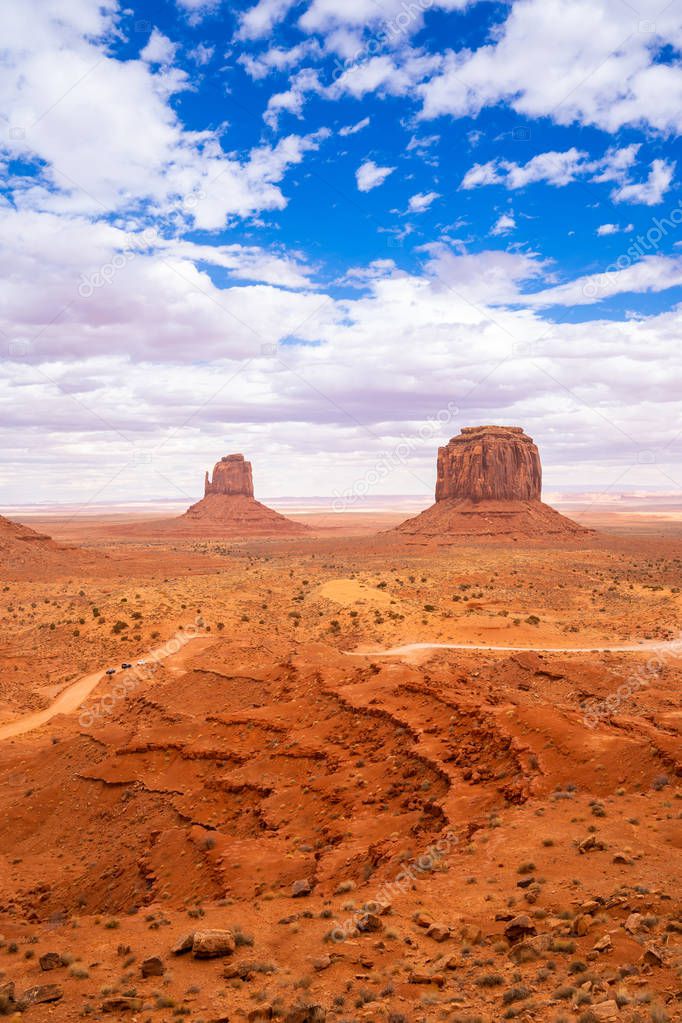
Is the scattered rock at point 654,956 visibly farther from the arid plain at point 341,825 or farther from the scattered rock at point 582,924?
the scattered rock at point 582,924

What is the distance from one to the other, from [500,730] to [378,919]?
27.5ft

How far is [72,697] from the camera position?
3391 centimetres

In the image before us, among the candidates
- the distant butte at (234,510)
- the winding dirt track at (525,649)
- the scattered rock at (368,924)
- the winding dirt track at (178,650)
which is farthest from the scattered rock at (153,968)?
the distant butte at (234,510)

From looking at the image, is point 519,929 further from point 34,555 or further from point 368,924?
point 34,555

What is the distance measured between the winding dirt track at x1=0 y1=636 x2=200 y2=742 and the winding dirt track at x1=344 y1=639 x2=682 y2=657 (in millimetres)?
10085

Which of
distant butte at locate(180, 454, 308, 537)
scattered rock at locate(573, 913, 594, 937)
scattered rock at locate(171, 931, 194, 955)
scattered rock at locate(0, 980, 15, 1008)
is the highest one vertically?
distant butte at locate(180, 454, 308, 537)

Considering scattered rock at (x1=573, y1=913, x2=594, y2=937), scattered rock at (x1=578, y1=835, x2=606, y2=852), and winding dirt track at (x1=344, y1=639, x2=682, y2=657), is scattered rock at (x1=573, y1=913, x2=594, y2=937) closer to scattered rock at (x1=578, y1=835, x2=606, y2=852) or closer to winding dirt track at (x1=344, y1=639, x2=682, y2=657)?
scattered rock at (x1=578, y1=835, x2=606, y2=852)

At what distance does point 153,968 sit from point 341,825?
23.2 ft

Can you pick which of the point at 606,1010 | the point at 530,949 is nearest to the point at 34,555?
the point at 530,949

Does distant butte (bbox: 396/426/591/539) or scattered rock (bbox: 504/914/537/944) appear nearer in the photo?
scattered rock (bbox: 504/914/537/944)

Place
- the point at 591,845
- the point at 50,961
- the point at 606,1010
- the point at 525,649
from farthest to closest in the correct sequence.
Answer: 1. the point at 525,649
2. the point at 591,845
3. the point at 50,961
4. the point at 606,1010

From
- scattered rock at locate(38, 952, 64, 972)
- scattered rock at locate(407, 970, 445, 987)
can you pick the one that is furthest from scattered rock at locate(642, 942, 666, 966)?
scattered rock at locate(38, 952, 64, 972)

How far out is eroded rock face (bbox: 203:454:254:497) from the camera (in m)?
189

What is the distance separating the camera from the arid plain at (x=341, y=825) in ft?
29.6
